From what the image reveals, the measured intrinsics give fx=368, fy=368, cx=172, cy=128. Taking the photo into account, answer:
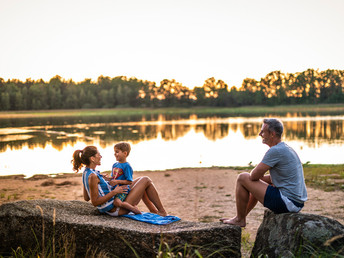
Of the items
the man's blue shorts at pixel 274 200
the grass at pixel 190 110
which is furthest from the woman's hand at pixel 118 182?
the grass at pixel 190 110

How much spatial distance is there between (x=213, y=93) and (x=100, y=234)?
109m

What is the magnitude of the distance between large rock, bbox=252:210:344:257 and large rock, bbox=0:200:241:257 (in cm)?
40

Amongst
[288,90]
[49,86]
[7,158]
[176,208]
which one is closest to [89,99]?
[49,86]

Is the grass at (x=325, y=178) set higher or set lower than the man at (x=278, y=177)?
lower

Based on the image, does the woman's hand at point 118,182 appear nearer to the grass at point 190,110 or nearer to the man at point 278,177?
the man at point 278,177

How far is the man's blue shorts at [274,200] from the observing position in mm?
4273

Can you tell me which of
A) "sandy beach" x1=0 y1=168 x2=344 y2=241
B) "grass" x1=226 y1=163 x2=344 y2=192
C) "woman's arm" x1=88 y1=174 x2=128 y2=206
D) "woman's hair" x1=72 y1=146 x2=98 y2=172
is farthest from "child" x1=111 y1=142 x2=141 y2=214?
"grass" x1=226 y1=163 x2=344 y2=192

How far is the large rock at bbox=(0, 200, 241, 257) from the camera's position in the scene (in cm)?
422

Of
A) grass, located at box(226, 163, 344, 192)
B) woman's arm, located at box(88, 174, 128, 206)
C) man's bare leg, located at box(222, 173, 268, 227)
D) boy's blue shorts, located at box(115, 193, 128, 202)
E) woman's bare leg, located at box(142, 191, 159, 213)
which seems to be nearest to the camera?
man's bare leg, located at box(222, 173, 268, 227)

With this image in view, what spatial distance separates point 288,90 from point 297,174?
10860 cm

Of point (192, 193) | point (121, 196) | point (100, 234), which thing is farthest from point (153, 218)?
point (192, 193)

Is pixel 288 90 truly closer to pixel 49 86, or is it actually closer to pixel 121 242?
pixel 49 86

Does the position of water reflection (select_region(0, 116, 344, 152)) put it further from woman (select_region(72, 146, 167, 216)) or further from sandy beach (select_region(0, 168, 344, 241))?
woman (select_region(72, 146, 167, 216))

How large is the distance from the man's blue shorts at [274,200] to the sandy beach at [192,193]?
208 centimetres
